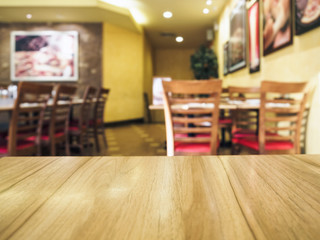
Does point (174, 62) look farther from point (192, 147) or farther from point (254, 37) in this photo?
point (192, 147)

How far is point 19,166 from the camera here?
406mm

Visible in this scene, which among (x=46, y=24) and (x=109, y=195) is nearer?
(x=109, y=195)

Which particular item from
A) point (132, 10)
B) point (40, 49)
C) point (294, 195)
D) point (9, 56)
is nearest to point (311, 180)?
point (294, 195)

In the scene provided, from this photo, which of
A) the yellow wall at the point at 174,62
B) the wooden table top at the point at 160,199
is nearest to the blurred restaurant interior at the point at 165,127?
the wooden table top at the point at 160,199

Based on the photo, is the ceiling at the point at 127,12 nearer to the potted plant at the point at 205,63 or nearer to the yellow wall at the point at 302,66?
the potted plant at the point at 205,63

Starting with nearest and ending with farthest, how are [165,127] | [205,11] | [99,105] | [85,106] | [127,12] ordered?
1. [165,127]
2. [85,106]
3. [99,105]
4. [127,12]
5. [205,11]

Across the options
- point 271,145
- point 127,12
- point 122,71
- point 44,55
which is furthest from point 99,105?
point 44,55

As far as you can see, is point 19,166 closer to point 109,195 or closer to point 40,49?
point 109,195

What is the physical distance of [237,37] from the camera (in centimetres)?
475

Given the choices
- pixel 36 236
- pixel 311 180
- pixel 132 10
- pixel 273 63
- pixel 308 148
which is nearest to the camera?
pixel 36 236

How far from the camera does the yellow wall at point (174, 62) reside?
11.2 metres

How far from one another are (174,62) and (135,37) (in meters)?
3.74

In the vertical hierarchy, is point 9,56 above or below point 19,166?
above

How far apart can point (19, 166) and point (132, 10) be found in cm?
683
